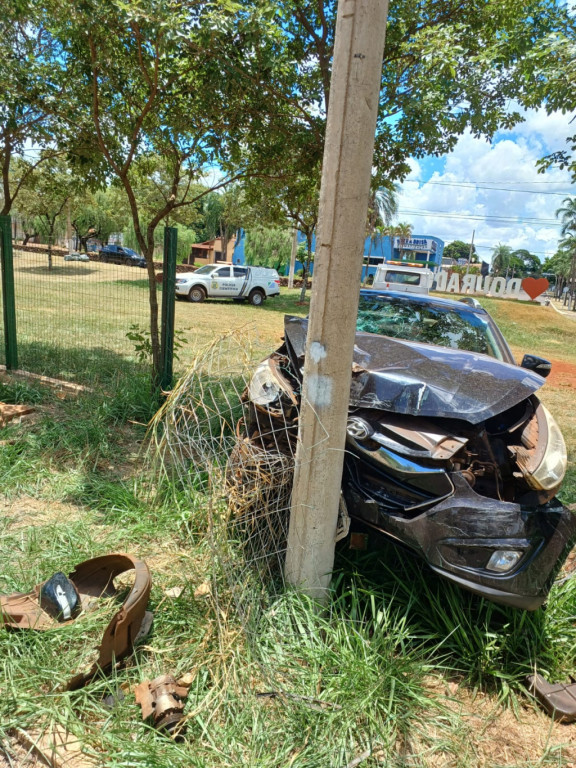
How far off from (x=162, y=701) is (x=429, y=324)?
338 centimetres

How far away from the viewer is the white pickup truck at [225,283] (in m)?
20.3

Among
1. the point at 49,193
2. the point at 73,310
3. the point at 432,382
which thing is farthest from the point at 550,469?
the point at 49,193

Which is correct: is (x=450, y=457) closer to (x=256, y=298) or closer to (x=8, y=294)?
(x=8, y=294)

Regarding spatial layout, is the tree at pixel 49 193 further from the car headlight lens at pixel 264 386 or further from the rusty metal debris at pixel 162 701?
the rusty metal debris at pixel 162 701

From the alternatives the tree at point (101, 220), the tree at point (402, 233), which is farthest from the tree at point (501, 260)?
the tree at point (101, 220)

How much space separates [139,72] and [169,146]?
930mm

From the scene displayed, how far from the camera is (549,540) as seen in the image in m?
2.41

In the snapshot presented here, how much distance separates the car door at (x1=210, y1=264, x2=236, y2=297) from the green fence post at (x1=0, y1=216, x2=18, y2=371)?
567 inches

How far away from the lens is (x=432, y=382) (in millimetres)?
2887

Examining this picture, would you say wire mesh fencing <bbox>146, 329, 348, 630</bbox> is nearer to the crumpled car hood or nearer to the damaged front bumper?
the crumpled car hood

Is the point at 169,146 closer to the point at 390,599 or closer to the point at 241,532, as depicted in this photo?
the point at 241,532

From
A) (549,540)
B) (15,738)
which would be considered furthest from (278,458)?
(15,738)

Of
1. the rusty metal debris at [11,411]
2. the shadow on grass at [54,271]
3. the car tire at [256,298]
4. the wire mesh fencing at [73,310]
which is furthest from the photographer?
the car tire at [256,298]

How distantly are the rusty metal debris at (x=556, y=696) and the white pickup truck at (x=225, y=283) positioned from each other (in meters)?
18.6
